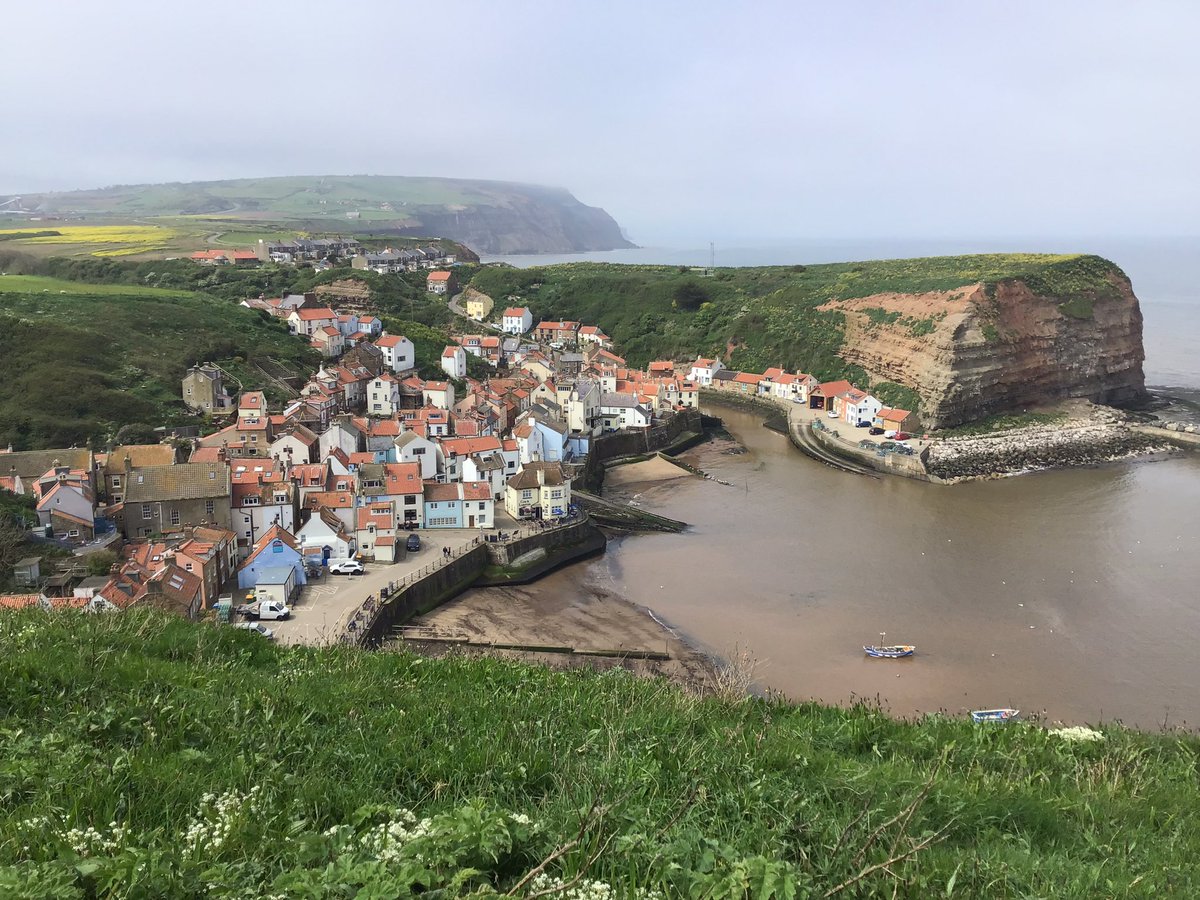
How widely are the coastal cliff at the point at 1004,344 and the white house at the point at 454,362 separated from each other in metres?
27.6

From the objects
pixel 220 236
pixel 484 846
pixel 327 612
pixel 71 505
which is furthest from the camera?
pixel 220 236

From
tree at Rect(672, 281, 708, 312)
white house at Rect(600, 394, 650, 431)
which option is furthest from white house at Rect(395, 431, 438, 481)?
tree at Rect(672, 281, 708, 312)

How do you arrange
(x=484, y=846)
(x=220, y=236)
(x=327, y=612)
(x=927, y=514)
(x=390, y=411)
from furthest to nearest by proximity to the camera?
(x=220, y=236) < (x=390, y=411) < (x=927, y=514) < (x=327, y=612) < (x=484, y=846)

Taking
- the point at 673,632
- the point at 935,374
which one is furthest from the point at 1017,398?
the point at 673,632

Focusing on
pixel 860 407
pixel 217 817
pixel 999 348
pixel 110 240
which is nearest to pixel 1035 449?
pixel 999 348

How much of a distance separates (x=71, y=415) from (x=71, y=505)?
13.3 meters

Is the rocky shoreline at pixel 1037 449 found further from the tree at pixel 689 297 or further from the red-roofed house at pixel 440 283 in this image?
the red-roofed house at pixel 440 283

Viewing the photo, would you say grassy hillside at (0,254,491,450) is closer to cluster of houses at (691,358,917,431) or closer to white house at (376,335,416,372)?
white house at (376,335,416,372)

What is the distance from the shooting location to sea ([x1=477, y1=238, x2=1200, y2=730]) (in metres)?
18.5

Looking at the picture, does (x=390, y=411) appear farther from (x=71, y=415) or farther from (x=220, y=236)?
(x=220, y=236)

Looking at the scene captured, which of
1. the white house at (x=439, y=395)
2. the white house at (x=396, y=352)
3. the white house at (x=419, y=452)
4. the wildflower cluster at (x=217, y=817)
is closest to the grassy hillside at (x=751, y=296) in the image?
the white house at (x=396, y=352)

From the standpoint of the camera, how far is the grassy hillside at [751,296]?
58125mm

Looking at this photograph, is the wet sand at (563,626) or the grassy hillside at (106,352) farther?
the grassy hillside at (106,352)

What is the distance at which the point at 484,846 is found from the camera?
312cm
